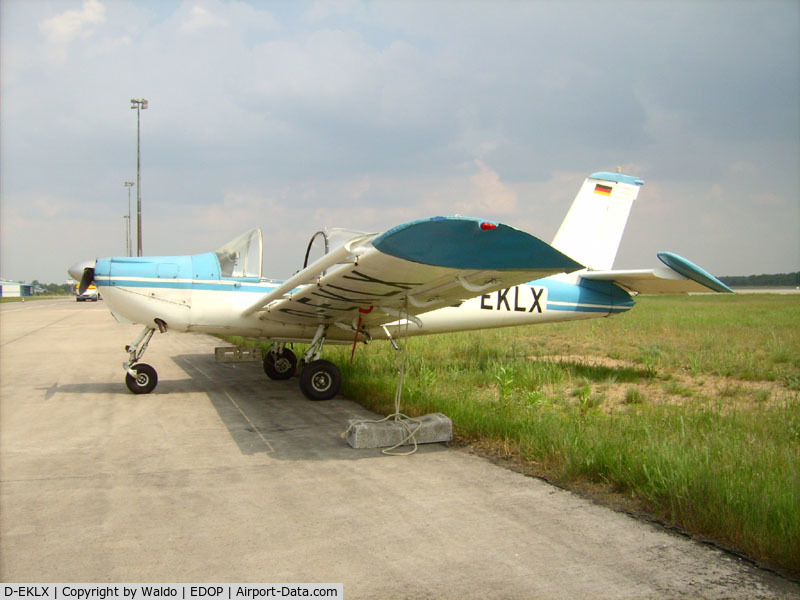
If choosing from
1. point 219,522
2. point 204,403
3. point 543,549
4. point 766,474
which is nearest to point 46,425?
point 204,403

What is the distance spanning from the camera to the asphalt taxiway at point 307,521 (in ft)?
9.16

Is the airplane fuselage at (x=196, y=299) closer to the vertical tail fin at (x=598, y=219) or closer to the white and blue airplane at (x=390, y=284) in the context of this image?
the white and blue airplane at (x=390, y=284)

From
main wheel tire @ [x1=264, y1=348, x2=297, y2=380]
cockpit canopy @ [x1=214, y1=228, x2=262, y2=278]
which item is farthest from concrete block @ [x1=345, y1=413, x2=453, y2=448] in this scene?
main wheel tire @ [x1=264, y1=348, x2=297, y2=380]

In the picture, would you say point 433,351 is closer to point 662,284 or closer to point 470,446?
point 662,284

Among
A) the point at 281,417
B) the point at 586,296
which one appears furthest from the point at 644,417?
the point at 586,296

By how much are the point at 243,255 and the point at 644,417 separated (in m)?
5.85

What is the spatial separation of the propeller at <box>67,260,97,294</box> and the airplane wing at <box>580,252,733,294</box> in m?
7.28

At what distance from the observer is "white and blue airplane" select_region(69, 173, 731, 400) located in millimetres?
4223

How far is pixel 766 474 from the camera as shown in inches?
147

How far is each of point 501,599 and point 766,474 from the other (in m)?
2.20

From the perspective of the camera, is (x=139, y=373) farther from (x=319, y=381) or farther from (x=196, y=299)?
(x=319, y=381)

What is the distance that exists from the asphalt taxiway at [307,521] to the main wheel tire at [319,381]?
124 centimetres

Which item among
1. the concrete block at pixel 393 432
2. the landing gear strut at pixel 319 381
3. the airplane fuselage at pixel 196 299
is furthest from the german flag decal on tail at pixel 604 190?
the concrete block at pixel 393 432

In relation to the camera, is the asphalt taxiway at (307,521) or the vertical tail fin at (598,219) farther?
the vertical tail fin at (598,219)
